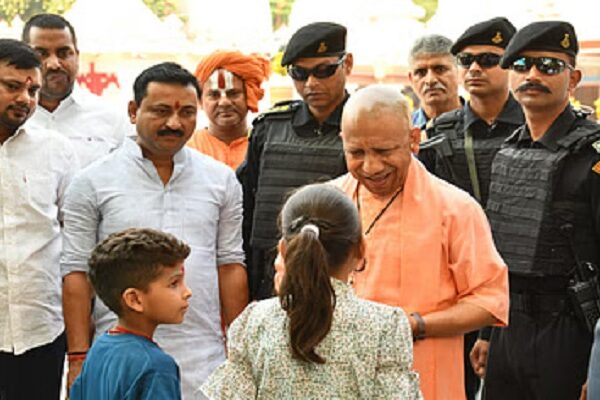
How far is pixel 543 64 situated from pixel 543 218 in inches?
25.0

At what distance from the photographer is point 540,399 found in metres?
4.14

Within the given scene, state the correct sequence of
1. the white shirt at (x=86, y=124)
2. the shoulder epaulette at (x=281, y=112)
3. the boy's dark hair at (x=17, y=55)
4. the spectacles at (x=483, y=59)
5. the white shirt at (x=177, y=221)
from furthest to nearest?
1. the white shirt at (x=86, y=124)
2. the spectacles at (x=483, y=59)
3. the shoulder epaulette at (x=281, y=112)
4. the boy's dark hair at (x=17, y=55)
5. the white shirt at (x=177, y=221)

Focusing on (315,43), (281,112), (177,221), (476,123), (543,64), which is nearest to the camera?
(177,221)

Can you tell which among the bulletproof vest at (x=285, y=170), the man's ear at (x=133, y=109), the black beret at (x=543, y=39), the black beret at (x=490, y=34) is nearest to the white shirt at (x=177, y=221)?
the man's ear at (x=133, y=109)

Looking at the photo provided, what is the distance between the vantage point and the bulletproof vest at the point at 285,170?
449 centimetres

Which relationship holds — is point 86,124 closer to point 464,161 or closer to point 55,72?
point 55,72

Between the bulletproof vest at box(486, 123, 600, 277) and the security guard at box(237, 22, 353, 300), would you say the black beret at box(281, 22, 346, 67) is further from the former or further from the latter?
the bulletproof vest at box(486, 123, 600, 277)

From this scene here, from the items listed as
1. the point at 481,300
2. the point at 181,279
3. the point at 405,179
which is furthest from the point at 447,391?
the point at 181,279

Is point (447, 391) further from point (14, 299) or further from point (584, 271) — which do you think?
point (14, 299)

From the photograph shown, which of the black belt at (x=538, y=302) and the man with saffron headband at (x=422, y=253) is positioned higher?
the man with saffron headband at (x=422, y=253)

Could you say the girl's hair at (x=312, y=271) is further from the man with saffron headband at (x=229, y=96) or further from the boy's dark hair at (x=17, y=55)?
the man with saffron headband at (x=229, y=96)

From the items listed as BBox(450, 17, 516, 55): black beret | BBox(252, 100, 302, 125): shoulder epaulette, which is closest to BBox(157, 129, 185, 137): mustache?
BBox(252, 100, 302, 125): shoulder epaulette

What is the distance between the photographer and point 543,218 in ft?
13.7

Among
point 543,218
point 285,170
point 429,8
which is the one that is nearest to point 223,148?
point 285,170
